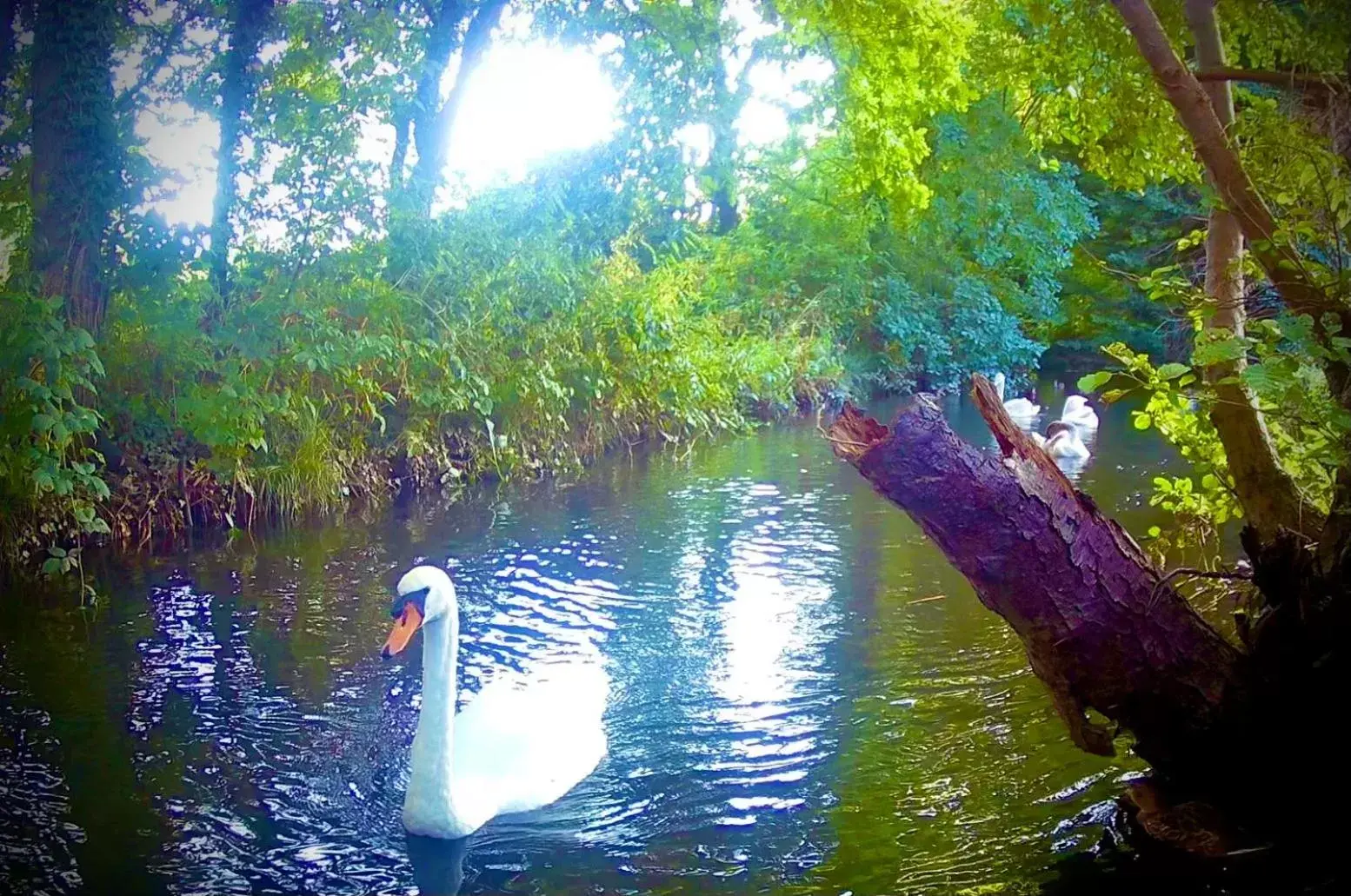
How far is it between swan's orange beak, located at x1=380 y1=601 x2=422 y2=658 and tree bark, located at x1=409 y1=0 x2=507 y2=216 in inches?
254

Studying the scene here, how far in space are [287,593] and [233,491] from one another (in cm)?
201

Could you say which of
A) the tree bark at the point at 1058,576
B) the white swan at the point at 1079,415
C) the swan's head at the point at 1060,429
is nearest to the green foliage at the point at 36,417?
the tree bark at the point at 1058,576

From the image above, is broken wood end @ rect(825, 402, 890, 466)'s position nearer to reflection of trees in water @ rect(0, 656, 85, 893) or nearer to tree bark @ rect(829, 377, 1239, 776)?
tree bark @ rect(829, 377, 1239, 776)

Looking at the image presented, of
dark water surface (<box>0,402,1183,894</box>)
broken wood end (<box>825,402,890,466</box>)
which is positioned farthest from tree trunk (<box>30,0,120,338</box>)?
broken wood end (<box>825,402,890,466</box>)

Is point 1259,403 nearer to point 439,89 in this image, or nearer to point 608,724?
point 608,724

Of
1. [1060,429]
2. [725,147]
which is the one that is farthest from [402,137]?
[725,147]

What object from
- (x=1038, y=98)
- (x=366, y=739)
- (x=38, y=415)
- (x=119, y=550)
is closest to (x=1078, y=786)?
(x=366, y=739)

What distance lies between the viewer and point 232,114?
8422 millimetres

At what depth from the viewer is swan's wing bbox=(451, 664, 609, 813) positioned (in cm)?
351

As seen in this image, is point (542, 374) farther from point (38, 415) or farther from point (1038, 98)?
point (1038, 98)

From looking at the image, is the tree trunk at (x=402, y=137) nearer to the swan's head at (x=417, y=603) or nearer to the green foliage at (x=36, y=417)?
the green foliage at (x=36, y=417)

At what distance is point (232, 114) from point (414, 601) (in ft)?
20.4

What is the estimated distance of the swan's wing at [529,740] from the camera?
351cm

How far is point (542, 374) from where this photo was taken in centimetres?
979
